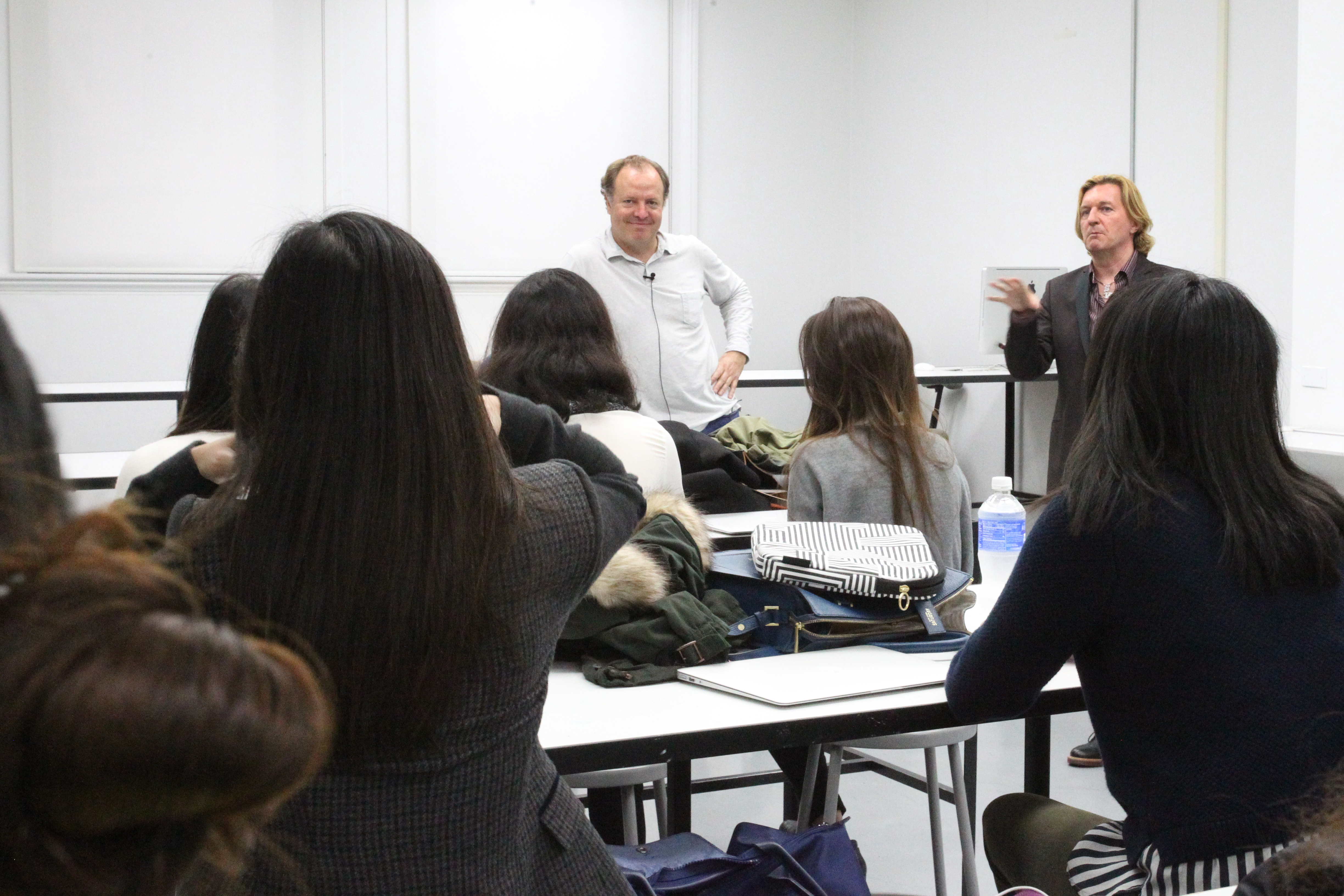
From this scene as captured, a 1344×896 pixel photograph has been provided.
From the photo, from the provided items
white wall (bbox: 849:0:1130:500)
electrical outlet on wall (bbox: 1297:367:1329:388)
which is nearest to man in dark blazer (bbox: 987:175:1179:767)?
electrical outlet on wall (bbox: 1297:367:1329:388)

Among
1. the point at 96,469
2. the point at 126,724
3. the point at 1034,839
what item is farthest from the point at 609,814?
the point at 96,469

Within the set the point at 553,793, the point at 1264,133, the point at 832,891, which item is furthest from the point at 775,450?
the point at 553,793

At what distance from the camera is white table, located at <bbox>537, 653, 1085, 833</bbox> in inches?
62.7

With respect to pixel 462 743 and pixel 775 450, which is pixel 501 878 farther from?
pixel 775 450

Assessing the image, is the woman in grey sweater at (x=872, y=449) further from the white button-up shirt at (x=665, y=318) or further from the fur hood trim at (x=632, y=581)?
the white button-up shirt at (x=665, y=318)

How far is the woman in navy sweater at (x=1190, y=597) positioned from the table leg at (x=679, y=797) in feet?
2.48

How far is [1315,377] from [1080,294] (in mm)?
799

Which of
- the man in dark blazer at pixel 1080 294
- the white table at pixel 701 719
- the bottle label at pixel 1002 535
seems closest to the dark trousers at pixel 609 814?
the white table at pixel 701 719

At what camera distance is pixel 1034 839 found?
1709mm

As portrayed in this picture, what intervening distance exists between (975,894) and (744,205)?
5.92 meters

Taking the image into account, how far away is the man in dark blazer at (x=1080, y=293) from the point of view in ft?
14.0

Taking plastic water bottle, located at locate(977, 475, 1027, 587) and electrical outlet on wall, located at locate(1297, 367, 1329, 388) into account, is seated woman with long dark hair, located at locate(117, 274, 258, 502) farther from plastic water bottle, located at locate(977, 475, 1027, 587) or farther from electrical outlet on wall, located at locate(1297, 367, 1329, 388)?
electrical outlet on wall, located at locate(1297, 367, 1329, 388)

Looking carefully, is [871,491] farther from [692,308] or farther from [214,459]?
[692,308]

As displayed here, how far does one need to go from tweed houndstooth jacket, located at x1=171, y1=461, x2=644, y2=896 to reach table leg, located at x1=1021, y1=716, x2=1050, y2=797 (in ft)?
4.53
